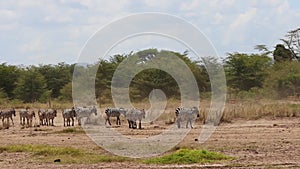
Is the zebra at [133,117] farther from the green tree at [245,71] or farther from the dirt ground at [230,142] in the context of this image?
the green tree at [245,71]

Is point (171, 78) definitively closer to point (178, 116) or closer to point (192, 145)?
point (178, 116)

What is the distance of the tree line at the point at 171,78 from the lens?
4819 cm

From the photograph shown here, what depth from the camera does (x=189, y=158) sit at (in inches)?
672

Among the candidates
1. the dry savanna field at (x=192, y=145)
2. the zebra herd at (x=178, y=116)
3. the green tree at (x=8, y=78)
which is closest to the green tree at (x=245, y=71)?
the dry savanna field at (x=192, y=145)

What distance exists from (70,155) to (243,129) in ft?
32.3

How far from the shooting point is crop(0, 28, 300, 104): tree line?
4819 cm

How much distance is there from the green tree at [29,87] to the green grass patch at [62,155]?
34.7 meters

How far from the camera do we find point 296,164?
52.3ft

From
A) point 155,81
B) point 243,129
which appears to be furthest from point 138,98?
point 243,129

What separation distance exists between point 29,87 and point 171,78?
48.7 ft

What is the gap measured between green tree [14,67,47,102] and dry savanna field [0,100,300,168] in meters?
22.4

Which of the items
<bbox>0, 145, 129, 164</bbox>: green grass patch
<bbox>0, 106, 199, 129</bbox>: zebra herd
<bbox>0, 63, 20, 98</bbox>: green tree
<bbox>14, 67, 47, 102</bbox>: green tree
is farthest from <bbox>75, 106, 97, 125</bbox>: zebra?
<bbox>0, 63, 20, 98</bbox>: green tree

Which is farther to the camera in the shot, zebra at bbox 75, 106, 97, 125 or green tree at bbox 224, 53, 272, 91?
green tree at bbox 224, 53, 272, 91

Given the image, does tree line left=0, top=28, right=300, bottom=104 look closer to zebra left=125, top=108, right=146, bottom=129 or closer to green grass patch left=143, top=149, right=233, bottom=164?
zebra left=125, top=108, right=146, bottom=129
